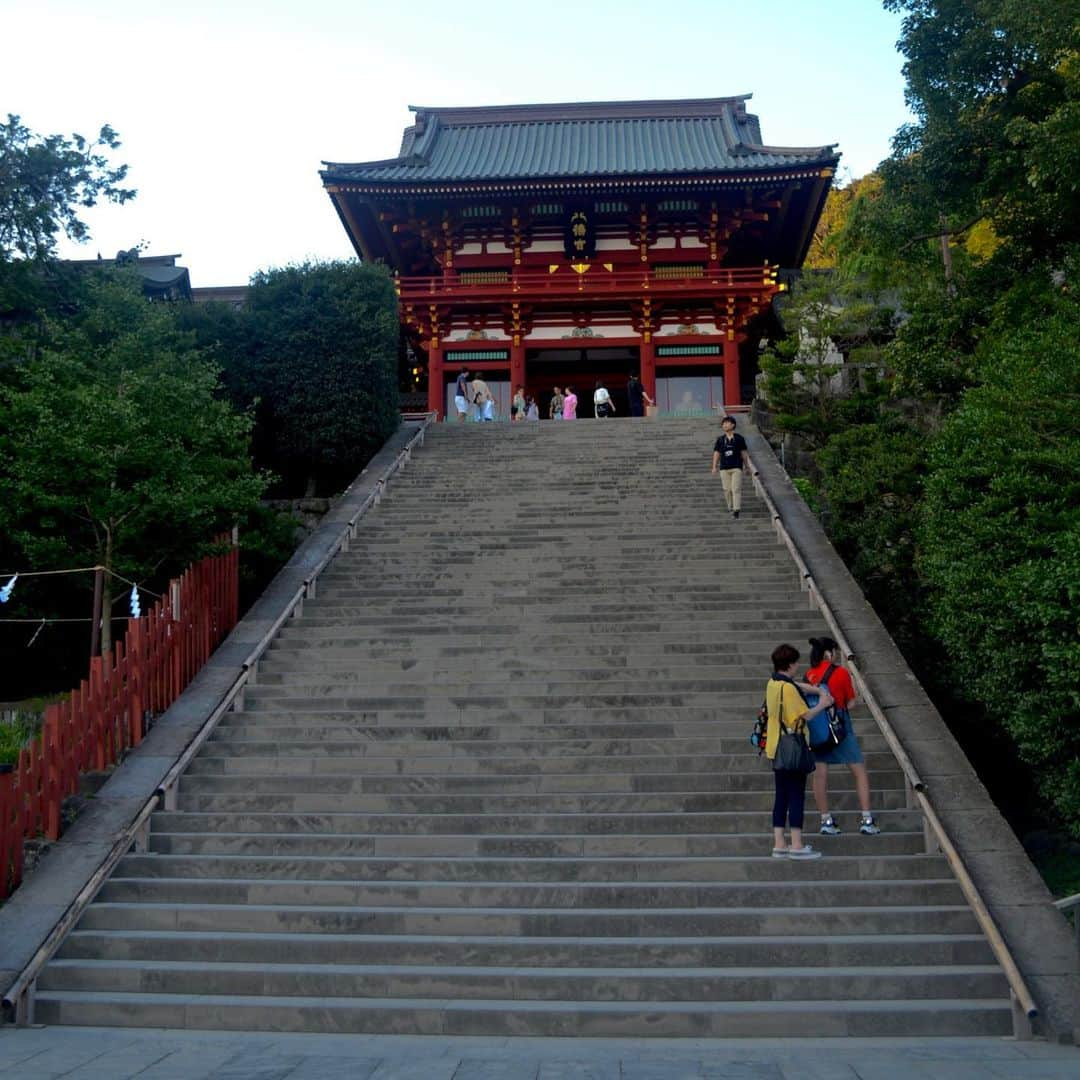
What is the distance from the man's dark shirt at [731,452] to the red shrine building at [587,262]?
36.2 feet

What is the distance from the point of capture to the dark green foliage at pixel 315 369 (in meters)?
18.1

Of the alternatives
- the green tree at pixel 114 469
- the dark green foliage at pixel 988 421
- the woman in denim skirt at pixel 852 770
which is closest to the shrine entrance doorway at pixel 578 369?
the dark green foliage at pixel 988 421

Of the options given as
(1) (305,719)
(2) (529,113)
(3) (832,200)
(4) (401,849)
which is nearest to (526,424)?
(1) (305,719)

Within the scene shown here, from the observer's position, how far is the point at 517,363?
26.2 m

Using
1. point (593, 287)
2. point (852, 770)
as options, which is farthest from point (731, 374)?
point (852, 770)

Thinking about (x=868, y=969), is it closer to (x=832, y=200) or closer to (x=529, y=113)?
(x=529, y=113)

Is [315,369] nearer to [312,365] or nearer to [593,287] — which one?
[312,365]

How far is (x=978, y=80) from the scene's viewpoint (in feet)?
43.0

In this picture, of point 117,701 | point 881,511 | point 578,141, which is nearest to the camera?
point 117,701

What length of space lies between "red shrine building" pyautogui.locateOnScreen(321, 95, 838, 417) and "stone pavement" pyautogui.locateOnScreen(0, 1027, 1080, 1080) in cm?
2090

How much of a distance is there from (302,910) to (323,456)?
12.1 meters

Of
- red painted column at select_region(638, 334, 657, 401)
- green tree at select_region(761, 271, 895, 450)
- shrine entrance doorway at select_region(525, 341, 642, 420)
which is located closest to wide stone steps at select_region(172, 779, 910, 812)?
green tree at select_region(761, 271, 895, 450)

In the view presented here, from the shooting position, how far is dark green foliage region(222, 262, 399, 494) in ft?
59.3

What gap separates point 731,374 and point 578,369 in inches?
163
